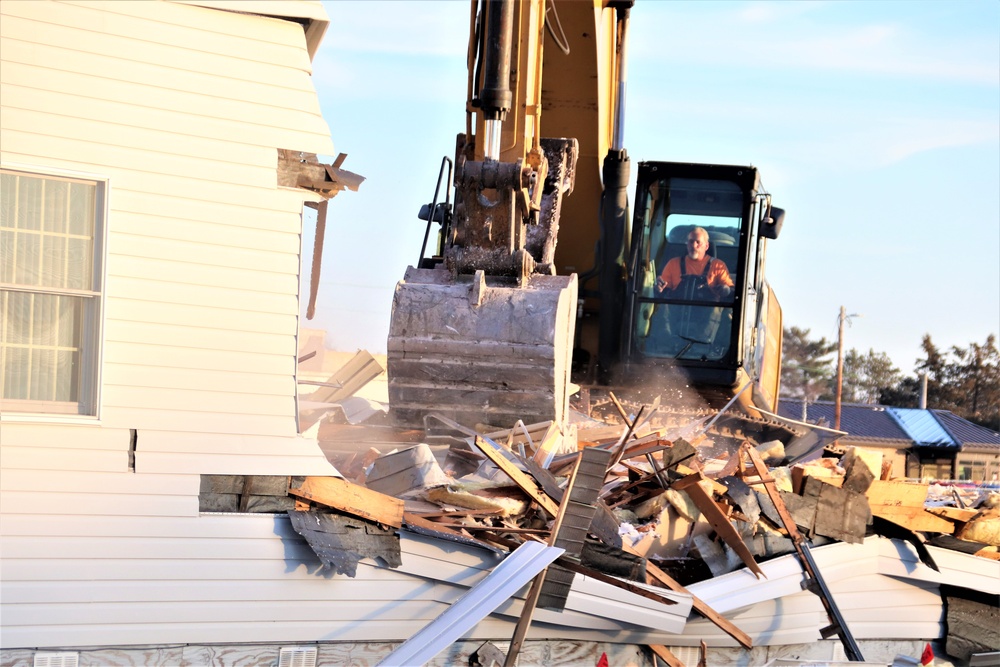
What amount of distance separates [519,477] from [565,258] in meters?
6.03

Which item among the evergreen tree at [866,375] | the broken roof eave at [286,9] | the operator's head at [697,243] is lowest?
the evergreen tree at [866,375]

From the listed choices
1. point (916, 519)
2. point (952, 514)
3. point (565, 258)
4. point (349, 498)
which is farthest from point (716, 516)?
point (565, 258)

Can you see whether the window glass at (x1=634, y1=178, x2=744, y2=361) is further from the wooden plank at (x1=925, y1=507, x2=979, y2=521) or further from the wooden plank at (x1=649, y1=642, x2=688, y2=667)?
the wooden plank at (x1=649, y1=642, x2=688, y2=667)

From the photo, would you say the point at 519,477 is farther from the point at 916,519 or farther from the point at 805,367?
the point at 805,367

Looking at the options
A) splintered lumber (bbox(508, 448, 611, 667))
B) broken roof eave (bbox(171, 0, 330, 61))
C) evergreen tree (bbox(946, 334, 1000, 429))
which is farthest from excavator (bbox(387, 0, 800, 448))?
evergreen tree (bbox(946, 334, 1000, 429))

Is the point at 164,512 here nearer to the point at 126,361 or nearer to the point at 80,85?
the point at 126,361

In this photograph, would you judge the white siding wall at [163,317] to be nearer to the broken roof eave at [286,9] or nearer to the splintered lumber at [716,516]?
the broken roof eave at [286,9]

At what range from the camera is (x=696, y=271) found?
1333 centimetres

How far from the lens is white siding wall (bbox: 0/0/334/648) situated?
6773mm

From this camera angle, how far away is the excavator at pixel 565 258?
9.62 meters

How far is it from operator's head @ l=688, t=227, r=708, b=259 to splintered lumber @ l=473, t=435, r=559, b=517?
18.8 ft

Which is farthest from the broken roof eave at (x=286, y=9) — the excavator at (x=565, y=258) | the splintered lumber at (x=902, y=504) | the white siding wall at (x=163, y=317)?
the splintered lumber at (x=902, y=504)

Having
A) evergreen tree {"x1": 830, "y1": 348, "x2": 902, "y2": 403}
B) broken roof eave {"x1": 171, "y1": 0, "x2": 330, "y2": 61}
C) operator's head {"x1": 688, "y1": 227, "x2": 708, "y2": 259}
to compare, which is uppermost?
broken roof eave {"x1": 171, "y1": 0, "x2": 330, "y2": 61}

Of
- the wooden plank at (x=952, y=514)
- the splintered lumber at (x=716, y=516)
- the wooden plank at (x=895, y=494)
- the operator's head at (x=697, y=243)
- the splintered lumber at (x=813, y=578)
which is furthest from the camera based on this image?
the operator's head at (x=697, y=243)
